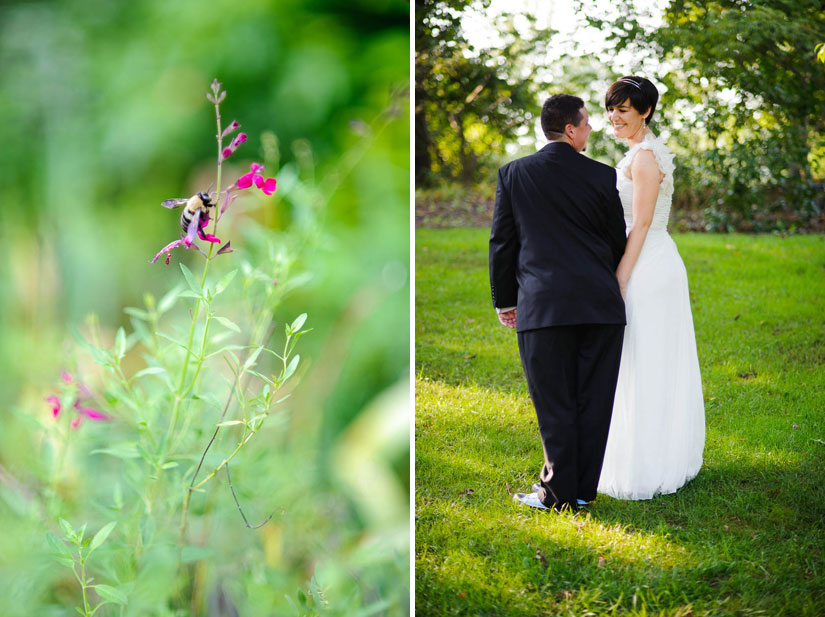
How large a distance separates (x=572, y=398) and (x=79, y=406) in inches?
Answer: 45.6

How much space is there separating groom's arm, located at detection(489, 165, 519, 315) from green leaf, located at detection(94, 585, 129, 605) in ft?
3.77

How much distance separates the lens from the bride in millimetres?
1946

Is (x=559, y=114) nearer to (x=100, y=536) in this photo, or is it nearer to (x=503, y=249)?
(x=503, y=249)

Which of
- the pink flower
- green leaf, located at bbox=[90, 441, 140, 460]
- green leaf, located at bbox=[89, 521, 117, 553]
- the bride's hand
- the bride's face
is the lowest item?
green leaf, located at bbox=[89, 521, 117, 553]


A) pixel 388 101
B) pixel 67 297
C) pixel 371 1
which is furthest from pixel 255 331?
pixel 371 1

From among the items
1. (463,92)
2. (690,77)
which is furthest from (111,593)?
(690,77)

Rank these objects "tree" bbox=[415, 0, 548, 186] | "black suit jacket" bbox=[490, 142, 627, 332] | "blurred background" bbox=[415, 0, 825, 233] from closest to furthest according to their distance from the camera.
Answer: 1. "black suit jacket" bbox=[490, 142, 627, 332]
2. "blurred background" bbox=[415, 0, 825, 233]
3. "tree" bbox=[415, 0, 548, 186]

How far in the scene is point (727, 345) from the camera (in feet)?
6.88

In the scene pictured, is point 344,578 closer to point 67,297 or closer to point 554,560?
point 554,560

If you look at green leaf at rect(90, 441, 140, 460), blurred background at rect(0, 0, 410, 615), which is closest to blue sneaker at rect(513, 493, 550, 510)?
blurred background at rect(0, 0, 410, 615)

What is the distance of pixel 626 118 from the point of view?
6.50 feet

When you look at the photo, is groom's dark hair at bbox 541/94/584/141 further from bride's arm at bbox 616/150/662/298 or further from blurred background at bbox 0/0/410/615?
blurred background at bbox 0/0/410/615

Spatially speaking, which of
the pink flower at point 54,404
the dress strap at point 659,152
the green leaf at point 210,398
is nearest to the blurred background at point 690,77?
the dress strap at point 659,152

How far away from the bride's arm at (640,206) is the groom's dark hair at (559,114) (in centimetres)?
22
